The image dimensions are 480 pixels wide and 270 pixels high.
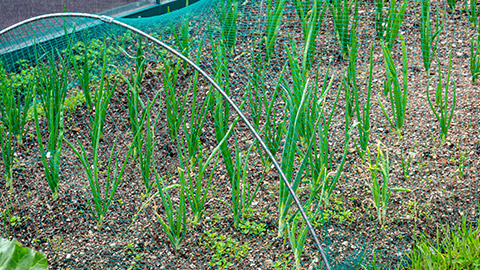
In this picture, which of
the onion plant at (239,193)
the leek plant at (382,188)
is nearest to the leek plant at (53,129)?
the onion plant at (239,193)

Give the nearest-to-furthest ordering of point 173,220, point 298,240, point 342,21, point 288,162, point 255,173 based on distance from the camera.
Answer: point 298,240, point 288,162, point 173,220, point 255,173, point 342,21

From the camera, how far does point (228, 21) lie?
2.98 meters

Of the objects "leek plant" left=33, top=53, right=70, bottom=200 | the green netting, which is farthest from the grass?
"leek plant" left=33, top=53, right=70, bottom=200

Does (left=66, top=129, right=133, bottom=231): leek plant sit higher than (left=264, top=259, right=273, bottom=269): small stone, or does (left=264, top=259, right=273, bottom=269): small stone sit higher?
(left=66, top=129, right=133, bottom=231): leek plant

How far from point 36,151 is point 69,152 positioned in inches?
7.8

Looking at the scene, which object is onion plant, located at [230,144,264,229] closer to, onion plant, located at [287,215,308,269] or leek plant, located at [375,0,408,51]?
onion plant, located at [287,215,308,269]

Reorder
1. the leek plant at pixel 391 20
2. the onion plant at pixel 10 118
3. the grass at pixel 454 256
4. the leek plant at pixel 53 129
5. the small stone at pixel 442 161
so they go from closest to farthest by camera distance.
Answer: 1. the grass at pixel 454 256
2. the leek plant at pixel 53 129
3. the onion plant at pixel 10 118
4. the small stone at pixel 442 161
5. the leek plant at pixel 391 20

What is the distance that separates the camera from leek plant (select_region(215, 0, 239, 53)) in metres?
2.90

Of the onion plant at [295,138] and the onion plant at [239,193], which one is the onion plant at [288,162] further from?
the onion plant at [239,193]

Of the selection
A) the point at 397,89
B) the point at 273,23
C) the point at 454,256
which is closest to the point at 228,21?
the point at 273,23

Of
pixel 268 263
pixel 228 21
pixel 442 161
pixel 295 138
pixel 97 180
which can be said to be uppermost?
pixel 228 21

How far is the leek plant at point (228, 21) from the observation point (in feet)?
9.51

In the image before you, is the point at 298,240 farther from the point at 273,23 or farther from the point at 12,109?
the point at 12,109

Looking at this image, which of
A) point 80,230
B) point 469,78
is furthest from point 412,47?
Answer: point 80,230
